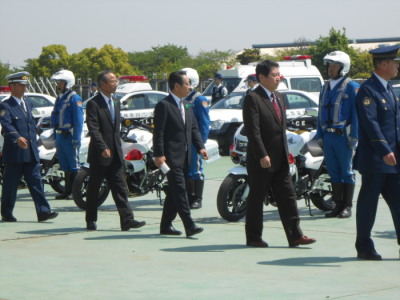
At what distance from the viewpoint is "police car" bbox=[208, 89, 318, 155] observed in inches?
830

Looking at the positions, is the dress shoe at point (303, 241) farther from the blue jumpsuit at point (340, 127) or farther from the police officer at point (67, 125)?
the police officer at point (67, 125)

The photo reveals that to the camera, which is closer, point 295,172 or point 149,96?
point 295,172

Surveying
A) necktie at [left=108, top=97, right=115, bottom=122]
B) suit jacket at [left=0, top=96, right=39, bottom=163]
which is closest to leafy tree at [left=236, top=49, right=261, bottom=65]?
suit jacket at [left=0, top=96, right=39, bottom=163]

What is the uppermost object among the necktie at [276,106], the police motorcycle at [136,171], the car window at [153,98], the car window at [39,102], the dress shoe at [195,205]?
the necktie at [276,106]

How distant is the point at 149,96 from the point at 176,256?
17708 millimetres

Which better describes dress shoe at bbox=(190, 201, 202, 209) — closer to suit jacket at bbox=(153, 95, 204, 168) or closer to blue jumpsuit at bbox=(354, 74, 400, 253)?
suit jacket at bbox=(153, 95, 204, 168)

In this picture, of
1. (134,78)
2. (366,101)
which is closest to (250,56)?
(134,78)

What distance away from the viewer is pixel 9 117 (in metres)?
11.1

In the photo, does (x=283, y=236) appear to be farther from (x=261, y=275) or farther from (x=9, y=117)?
(x=9, y=117)

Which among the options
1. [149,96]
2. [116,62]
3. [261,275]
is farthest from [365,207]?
[116,62]

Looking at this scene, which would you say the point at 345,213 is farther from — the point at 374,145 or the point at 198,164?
the point at 374,145

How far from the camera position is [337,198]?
11.3m

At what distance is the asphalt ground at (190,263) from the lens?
7.10 meters

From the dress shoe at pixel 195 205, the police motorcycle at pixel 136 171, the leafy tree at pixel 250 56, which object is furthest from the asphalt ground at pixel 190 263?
the leafy tree at pixel 250 56
